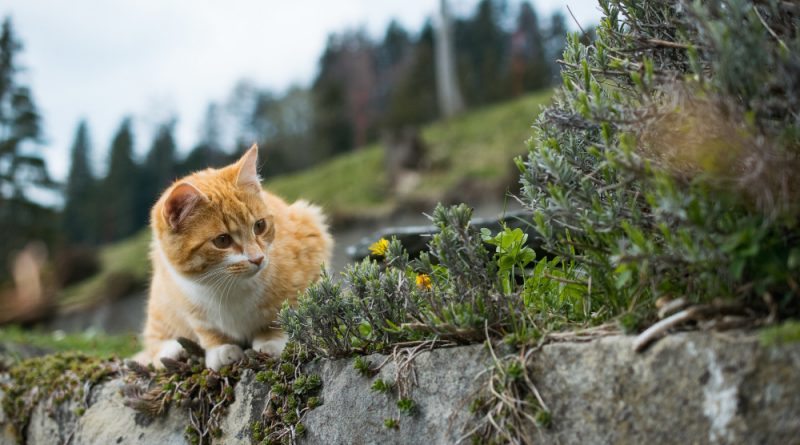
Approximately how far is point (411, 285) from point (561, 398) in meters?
0.75

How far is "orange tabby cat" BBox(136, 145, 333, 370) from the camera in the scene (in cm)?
306

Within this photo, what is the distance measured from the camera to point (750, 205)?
166 cm

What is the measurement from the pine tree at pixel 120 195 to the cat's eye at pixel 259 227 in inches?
1281

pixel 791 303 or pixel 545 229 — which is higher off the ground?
pixel 545 229

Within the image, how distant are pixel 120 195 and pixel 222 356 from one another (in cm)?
3326

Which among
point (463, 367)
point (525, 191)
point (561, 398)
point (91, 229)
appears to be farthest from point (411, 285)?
point (91, 229)

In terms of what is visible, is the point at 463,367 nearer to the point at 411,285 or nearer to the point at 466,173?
the point at 411,285

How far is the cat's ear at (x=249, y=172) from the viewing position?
3.36 m

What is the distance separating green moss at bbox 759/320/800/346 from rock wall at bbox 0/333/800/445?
2 centimetres

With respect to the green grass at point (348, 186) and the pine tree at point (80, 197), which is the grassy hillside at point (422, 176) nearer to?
the green grass at point (348, 186)

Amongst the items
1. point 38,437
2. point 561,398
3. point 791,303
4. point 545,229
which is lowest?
point 38,437

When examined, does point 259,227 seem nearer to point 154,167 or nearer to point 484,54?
point 154,167

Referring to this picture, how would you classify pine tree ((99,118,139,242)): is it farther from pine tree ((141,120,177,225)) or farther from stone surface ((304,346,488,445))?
stone surface ((304,346,488,445))

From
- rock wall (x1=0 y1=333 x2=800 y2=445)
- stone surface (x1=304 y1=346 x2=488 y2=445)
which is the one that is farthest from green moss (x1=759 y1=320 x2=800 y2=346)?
stone surface (x1=304 y1=346 x2=488 y2=445)
